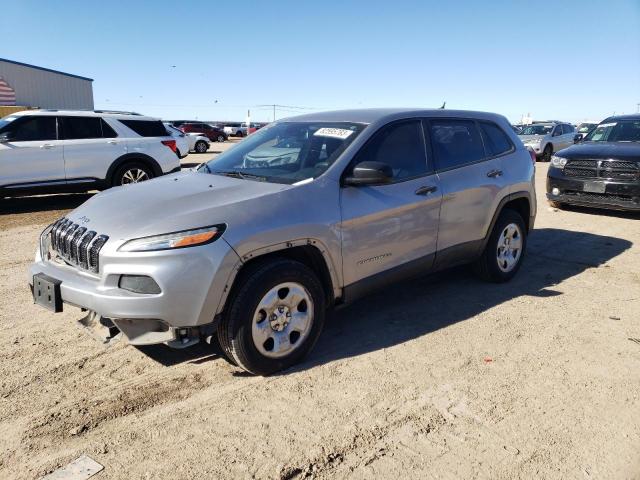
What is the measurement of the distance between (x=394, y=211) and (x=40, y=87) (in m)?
39.1

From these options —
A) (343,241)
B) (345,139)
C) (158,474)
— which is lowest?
(158,474)

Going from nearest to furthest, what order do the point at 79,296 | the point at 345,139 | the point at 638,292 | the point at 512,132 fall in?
the point at 79,296
the point at 345,139
the point at 638,292
the point at 512,132

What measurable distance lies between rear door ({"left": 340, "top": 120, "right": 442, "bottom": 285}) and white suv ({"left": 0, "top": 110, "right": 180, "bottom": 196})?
704cm

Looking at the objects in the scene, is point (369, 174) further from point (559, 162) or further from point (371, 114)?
point (559, 162)

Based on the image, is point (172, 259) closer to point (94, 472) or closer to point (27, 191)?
point (94, 472)

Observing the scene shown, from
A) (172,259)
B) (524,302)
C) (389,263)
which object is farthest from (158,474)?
(524,302)

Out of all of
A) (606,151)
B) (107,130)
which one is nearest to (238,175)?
(107,130)

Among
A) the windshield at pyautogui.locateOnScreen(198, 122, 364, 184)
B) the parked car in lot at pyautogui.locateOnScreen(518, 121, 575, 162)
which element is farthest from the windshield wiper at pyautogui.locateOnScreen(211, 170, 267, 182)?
the parked car in lot at pyautogui.locateOnScreen(518, 121, 575, 162)

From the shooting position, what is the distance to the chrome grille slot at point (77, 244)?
10.0ft

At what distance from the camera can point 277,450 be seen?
2633 millimetres

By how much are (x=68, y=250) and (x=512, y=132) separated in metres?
4.48

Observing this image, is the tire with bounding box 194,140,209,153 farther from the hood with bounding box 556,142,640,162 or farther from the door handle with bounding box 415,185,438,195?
the door handle with bounding box 415,185,438,195

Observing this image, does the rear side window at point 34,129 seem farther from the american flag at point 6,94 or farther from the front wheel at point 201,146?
the american flag at point 6,94

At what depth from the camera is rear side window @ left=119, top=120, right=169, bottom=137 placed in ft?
32.9
